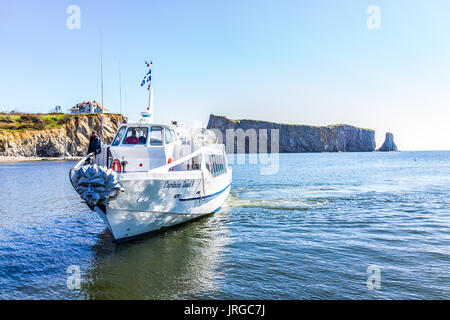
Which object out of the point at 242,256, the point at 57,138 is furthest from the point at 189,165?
the point at 57,138

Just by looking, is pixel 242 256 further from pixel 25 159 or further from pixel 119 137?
pixel 25 159

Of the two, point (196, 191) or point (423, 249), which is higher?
point (196, 191)

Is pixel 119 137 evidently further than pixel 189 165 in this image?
No

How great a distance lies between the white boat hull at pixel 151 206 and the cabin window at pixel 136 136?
3.26 meters

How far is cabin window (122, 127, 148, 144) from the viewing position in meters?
14.3

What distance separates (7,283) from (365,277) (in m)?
10.0

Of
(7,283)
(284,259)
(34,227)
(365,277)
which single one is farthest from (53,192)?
(365,277)

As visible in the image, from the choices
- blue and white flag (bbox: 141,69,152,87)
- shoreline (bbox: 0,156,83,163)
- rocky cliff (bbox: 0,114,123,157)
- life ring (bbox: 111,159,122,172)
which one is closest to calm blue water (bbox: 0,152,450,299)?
life ring (bbox: 111,159,122,172)

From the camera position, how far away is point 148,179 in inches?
441

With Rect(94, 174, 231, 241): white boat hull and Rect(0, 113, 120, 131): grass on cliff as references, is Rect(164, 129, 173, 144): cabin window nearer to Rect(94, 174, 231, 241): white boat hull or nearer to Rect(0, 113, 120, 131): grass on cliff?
Rect(94, 174, 231, 241): white boat hull

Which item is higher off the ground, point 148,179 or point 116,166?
point 116,166

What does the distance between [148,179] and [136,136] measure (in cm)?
401

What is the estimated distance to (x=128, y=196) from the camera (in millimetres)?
10930
